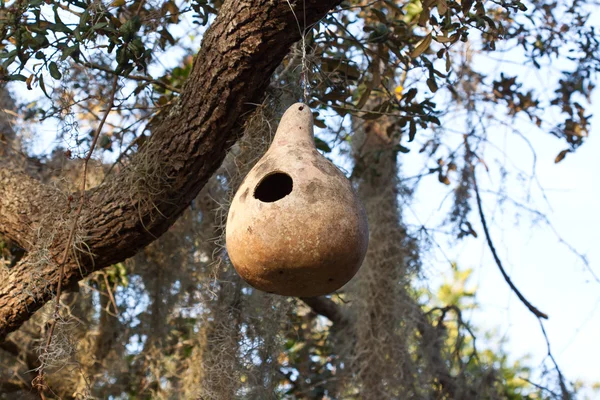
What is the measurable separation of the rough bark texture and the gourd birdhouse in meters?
0.37

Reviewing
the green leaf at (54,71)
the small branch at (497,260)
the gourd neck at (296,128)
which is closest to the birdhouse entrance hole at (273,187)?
the gourd neck at (296,128)

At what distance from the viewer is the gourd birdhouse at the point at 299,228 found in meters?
2.15

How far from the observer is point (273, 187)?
8.39 ft

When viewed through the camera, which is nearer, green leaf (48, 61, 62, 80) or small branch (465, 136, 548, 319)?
green leaf (48, 61, 62, 80)

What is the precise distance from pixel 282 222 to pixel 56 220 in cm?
119

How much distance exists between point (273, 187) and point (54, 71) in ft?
2.86

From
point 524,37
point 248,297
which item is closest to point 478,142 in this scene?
point 524,37

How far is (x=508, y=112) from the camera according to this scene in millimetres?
4590

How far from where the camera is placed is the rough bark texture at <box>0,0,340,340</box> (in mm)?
2543

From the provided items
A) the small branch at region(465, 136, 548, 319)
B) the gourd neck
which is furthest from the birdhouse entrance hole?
the small branch at region(465, 136, 548, 319)

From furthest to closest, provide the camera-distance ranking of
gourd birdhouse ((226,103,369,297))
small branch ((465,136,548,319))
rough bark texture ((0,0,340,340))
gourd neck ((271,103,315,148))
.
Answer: small branch ((465,136,548,319)) → rough bark texture ((0,0,340,340)) → gourd neck ((271,103,315,148)) → gourd birdhouse ((226,103,369,297))

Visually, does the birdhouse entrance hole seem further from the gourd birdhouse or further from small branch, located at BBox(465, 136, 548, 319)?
small branch, located at BBox(465, 136, 548, 319)

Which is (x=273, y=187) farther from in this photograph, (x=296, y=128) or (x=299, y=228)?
(x=299, y=228)

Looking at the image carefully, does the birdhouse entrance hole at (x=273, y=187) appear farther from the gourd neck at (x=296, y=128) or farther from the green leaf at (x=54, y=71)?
the green leaf at (x=54, y=71)
